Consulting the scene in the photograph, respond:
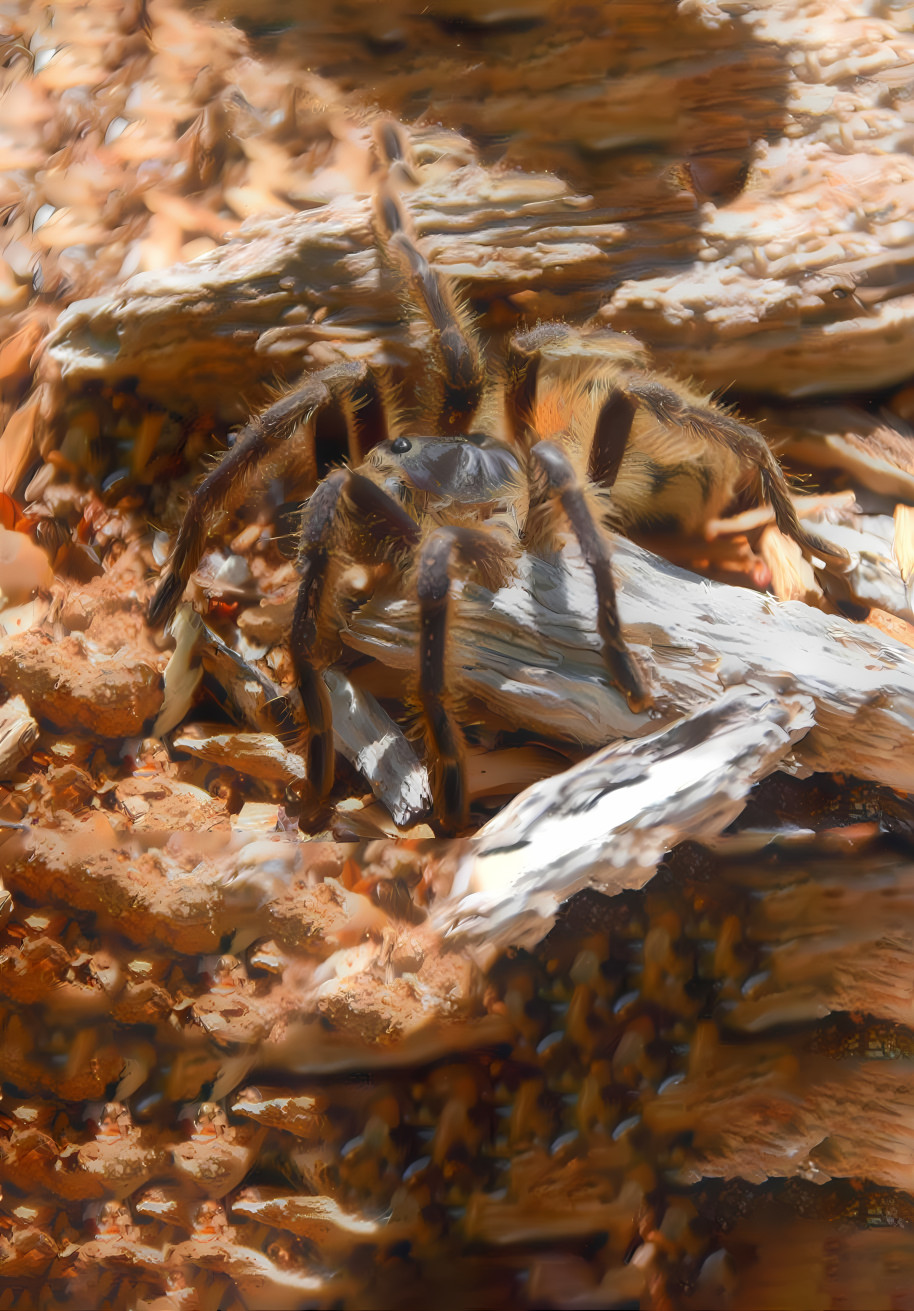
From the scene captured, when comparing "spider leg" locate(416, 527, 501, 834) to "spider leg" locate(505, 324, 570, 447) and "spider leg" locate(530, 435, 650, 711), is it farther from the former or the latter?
"spider leg" locate(505, 324, 570, 447)

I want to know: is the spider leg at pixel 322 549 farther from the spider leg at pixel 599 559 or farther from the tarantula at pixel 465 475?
the spider leg at pixel 599 559

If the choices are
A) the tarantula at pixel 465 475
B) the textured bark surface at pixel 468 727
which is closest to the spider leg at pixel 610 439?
the tarantula at pixel 465 475

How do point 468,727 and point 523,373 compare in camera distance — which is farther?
point 523,373

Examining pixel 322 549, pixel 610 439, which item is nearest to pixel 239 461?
pixel 322 549

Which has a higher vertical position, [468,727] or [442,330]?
[442,330]

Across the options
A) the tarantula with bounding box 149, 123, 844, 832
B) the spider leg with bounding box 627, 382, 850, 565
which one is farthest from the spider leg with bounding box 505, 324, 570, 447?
the spider leg with bounding box 627, 382, 850, 565

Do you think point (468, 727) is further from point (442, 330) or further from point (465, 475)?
point (442, 330)

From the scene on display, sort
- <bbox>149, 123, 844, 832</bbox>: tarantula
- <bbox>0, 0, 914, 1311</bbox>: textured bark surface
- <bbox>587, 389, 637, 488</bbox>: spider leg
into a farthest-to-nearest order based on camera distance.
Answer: <bbox>587, 389, 637, 488</bbox>: spider leg → <bbox>149, 123, 844, 832</bbox>: tarantula → <bbox>0, 0, 914, 1311</bbox>: textured bark surface

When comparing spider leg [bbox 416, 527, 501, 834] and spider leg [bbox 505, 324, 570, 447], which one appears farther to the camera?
spider leg [bbox 505, 324, 570, 447]
